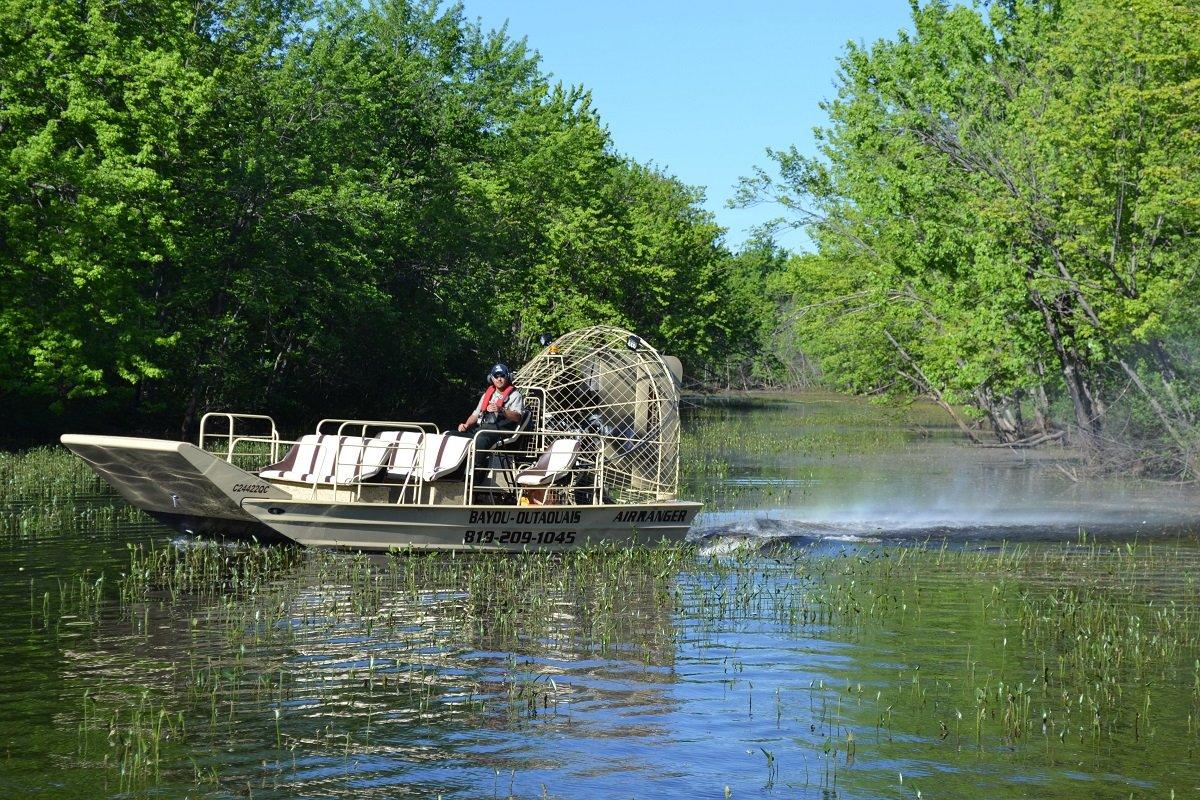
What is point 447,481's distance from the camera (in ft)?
67.2

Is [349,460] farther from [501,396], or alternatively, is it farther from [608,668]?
[608,668]

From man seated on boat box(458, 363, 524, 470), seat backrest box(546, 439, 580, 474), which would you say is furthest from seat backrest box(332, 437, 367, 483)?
seat backrest box(546, 439, 580, 474)

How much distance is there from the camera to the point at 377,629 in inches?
570

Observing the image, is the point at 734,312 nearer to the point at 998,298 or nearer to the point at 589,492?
Result: the point at 998,298

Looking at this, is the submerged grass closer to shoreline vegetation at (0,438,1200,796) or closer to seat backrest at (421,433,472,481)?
shoreline vegetation at (0,438,1200,796)

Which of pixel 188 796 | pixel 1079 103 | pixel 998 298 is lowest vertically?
pixel 188 796

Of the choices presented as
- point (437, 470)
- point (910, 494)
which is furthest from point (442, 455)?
point (910, 494)

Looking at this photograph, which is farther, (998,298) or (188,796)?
(998,298)

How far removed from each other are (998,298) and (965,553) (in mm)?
14855

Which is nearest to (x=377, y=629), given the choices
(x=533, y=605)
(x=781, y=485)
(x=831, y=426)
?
(x=533, y=605)

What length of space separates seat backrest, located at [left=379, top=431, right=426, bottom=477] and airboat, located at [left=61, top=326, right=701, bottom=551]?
1.3 inches

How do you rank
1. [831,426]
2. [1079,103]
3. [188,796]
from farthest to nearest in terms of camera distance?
[831,426] → [1079,103] → [188,796]

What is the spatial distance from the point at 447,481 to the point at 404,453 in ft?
2.99

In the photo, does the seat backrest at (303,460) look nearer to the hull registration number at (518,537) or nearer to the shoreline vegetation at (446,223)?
the hull registration number at (518,537)
